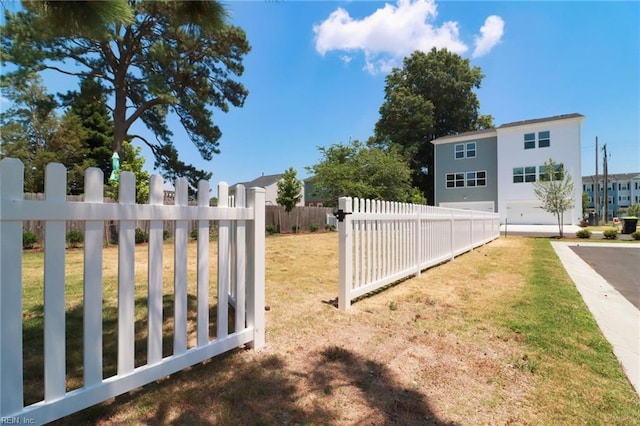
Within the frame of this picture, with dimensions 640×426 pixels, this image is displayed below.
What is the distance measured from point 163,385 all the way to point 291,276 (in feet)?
11.7

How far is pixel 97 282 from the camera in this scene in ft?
5.65

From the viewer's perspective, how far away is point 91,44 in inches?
613

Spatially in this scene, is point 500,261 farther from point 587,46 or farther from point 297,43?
point 297,43

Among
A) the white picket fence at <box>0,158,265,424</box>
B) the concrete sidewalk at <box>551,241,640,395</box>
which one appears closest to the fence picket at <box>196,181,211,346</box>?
the white picket fence at <box>0,158,265,424</box>

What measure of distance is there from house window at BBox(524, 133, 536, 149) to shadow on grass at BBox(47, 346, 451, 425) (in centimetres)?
2896

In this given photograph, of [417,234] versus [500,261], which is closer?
[417,234]

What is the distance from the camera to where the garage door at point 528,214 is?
2508 centimetres

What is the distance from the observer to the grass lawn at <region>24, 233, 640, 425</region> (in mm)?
1926

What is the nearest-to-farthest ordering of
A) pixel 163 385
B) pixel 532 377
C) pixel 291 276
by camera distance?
pixel 163 385 → pixel 532 377 → pixel 291 276

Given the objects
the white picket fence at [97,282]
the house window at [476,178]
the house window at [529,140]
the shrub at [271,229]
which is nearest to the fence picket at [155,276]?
the white picket fence at [97,282]

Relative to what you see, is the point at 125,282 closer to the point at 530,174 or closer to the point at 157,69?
the point at 157,69

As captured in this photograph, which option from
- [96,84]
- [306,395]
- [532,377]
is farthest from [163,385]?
[96,84]

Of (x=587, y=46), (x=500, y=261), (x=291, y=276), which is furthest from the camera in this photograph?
(x=587, y=46)

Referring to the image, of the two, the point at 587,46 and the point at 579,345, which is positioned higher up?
the point at 587,46
